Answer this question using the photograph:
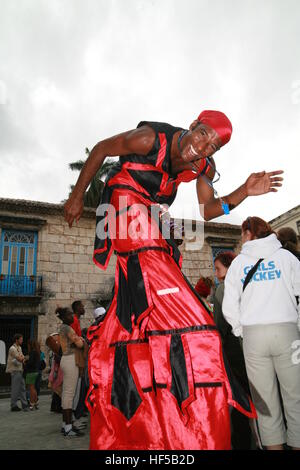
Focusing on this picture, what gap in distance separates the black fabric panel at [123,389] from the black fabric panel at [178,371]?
0.77 ft

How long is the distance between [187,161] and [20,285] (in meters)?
15.3

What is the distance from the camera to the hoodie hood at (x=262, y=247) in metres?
2.79

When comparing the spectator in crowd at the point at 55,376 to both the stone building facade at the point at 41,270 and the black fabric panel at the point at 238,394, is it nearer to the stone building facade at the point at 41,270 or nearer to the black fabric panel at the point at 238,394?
the black fabric panel at the point at 238,394

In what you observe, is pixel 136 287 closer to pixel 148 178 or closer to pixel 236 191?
pixel 148 178

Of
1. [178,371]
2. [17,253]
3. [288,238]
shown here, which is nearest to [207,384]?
[178,371]

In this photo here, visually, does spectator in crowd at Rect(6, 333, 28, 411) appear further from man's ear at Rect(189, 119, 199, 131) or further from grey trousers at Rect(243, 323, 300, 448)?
man's ear at Rect(189, 119, 199, 131)

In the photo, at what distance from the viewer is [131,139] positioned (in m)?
1.97

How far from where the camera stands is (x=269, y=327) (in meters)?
2.52

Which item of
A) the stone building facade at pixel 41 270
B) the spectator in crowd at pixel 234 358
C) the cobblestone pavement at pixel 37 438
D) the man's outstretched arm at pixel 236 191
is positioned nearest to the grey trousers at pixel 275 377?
the spectator in crowd at pixel 234 358

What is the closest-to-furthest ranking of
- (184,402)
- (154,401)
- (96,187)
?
(184,402) → (154,401) → (96,187)

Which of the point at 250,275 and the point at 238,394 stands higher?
the point at 250,275
